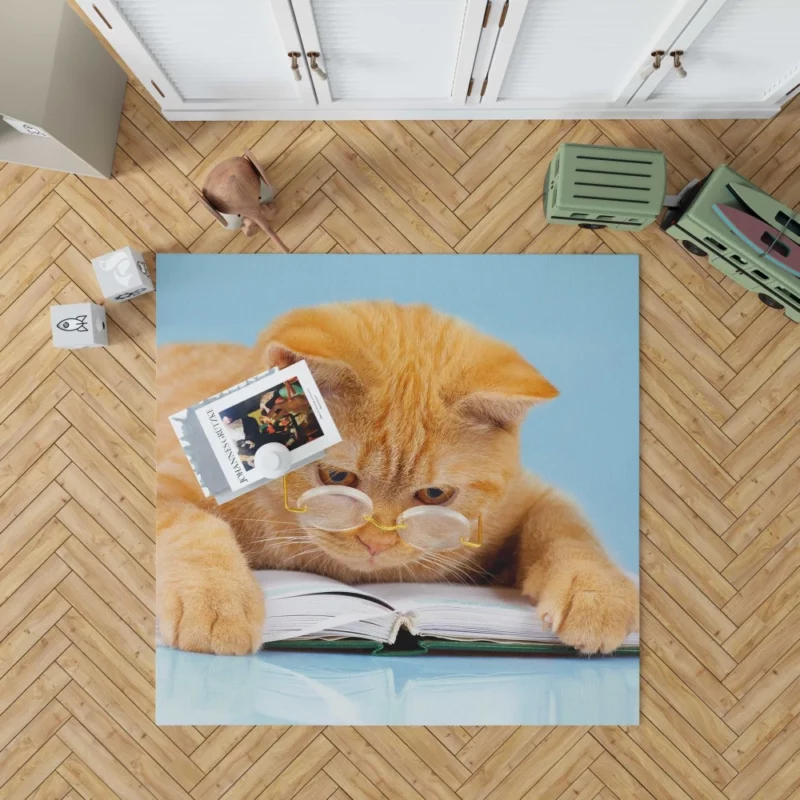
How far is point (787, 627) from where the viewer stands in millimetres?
1683

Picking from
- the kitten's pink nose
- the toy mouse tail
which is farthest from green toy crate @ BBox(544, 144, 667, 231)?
the kitten's pink nose

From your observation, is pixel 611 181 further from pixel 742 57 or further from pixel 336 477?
pixel 336 477

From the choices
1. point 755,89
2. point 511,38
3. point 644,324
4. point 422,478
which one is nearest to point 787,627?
point 644,324

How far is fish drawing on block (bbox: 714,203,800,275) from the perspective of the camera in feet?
4.89

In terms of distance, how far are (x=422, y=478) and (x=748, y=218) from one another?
104cm

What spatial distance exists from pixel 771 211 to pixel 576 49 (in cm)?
64

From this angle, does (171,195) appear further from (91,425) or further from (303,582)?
(303,582)

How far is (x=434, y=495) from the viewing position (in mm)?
1586

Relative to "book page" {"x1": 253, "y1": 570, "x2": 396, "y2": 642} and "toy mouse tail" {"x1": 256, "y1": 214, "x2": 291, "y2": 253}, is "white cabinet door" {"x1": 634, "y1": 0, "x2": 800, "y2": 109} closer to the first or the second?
"toy mouse tail" {"x1": 256, "y1": 214, "x2": 291, "y2": 253}

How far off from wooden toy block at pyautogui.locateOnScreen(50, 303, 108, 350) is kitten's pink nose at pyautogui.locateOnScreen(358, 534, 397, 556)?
0.90 metres

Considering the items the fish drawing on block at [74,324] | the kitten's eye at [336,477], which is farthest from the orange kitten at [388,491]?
the fish drawing on block at [74,324]

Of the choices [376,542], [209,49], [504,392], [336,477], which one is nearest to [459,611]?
[376,542]

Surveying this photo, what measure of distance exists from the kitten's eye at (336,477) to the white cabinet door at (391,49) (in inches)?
38.0

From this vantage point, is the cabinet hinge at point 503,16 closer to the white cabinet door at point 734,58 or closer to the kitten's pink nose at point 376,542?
the white cabinet door at point 734,58
